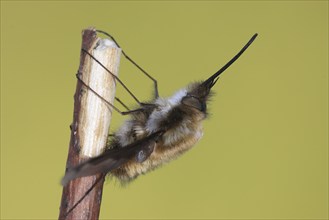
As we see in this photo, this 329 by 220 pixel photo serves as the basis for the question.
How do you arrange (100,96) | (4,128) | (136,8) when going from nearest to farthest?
(100,96) < (4,128) < (136,8)

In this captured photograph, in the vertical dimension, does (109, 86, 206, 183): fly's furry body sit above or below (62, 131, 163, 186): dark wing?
above

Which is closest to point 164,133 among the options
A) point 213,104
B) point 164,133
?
point 164,133

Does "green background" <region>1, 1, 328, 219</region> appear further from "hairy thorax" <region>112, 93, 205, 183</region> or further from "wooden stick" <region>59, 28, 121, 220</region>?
"wooden stick" <region>59, 28, 121, 220</region>

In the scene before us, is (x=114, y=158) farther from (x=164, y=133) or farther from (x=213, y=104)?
(x=213, y=104)

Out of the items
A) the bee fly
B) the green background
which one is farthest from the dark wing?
the green background

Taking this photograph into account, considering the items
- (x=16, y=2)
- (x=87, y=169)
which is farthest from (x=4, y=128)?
(x=87, y=169)

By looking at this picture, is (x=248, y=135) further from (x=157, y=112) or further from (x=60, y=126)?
(x=157, y=112)
